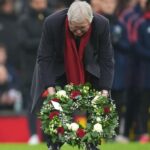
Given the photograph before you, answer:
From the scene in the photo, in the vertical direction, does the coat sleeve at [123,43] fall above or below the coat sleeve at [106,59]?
above

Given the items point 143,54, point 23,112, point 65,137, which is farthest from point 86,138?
point 23,112

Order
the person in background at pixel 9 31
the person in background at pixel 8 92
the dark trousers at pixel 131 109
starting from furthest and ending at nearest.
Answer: the person in background at pixel 9 31, the person in background at pixel 8 92, the dark trousers at pixel 131 109

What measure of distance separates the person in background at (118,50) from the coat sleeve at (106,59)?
4334mm

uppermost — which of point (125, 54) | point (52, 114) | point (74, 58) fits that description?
→ point (125, 54)

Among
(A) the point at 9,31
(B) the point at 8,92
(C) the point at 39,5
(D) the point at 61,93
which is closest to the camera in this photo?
(D) the point at 61,93

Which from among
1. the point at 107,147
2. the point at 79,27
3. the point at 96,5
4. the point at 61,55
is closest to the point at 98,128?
the point at 61,55

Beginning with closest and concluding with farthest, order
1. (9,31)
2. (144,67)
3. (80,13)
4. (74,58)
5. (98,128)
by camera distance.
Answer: (80,13), (98,128), (74,58), (144,67), (9,31)

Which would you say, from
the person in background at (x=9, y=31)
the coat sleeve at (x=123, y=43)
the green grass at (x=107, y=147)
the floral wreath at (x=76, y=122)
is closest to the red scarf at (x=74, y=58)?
the floral wreath at (x=76, y=122)

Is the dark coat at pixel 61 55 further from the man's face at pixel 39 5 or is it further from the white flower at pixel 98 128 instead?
the man's face at pixel 39 5

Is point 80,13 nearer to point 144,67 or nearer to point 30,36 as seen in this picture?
point 30,36

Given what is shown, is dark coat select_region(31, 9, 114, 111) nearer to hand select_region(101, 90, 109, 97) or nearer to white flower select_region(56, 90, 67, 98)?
hand select_region(101, 90, 109, 97)

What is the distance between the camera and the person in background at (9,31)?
57.1 feet

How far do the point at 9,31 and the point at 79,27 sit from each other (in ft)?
25.5

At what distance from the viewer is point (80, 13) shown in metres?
9.72
